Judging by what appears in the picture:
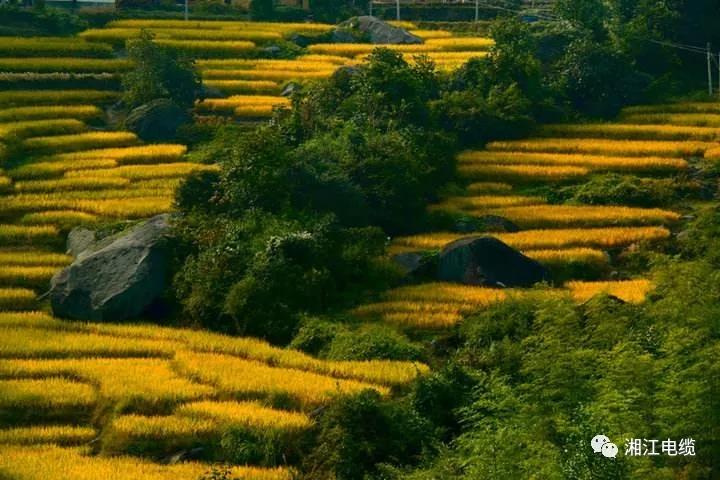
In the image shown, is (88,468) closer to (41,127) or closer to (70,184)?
(70,184)

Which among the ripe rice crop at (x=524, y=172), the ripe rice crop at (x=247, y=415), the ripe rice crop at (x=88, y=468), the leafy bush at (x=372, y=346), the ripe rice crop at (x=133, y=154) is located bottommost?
the ripe rice crop at (x=88, y=468)

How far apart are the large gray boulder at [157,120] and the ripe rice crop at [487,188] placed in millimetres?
11331

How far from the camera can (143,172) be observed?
1945 inches

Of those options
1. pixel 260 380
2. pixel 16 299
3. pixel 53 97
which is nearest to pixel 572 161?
pixel 53 97

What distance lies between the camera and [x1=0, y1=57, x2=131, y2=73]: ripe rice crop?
199 ft

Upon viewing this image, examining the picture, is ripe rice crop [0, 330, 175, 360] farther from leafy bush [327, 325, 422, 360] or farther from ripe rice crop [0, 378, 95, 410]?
leafy bush [327, 325, 422, 360]

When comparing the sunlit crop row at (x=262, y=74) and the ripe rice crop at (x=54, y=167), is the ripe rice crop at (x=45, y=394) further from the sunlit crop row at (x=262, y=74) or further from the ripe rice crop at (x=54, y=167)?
the sunlit crop row at (x=262, y=74)

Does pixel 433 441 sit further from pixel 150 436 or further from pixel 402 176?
pixel 402 176

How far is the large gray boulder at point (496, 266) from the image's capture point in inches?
1567

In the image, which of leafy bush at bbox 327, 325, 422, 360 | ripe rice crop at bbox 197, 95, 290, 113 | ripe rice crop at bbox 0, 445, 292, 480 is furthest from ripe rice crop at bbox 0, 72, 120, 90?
ripe rice crop at bbox 0, 445, 292, 480

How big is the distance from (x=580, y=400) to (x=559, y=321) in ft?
11.2

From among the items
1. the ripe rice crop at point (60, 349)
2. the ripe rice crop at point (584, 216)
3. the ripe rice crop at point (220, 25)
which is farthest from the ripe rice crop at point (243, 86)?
the ripe rice crop at point (60, 349)

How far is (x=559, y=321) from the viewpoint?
100 ft

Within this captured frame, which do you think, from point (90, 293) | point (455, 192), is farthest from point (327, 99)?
point (90, 293)
